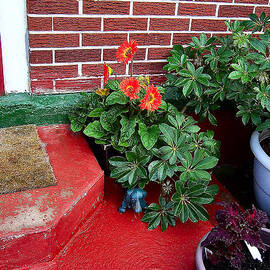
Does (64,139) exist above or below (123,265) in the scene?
above

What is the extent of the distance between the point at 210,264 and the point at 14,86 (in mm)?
1561

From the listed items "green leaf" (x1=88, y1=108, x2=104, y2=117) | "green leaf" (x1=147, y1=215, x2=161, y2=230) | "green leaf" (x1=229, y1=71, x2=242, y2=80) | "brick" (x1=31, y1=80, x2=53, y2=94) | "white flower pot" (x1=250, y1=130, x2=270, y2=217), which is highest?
"green leaf" (x1=229, y1=71, x2=242, y2=80)

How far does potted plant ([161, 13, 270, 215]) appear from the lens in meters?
2.07

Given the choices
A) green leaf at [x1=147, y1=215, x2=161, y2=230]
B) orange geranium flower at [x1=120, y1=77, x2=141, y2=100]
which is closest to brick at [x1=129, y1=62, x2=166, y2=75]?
orange geranium flower at [x1=120, y1=77, x2=141, y2=100]

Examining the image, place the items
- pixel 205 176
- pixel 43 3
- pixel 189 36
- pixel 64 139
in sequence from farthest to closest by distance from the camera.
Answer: pixel 189 36, pixel 64 139, pixel 43 3, pixel 205 176

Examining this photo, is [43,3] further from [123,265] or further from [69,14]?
[123,265]

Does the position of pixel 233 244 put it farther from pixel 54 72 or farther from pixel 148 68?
pixel 54 72

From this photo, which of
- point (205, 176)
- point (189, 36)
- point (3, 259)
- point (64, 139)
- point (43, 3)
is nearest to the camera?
point (3, 259)

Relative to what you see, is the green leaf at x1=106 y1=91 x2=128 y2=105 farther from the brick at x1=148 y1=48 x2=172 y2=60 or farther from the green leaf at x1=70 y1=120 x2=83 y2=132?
the brick at x1=148 y1=48 x2=172 y2=60

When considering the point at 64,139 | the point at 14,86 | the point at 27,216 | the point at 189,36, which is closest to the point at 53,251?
the point at 27,216

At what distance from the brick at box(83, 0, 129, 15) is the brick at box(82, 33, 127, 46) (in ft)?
0.45

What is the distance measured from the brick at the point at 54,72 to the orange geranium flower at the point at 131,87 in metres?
0.54

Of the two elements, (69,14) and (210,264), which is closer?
(210,264)

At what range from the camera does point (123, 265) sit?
1.78 m
